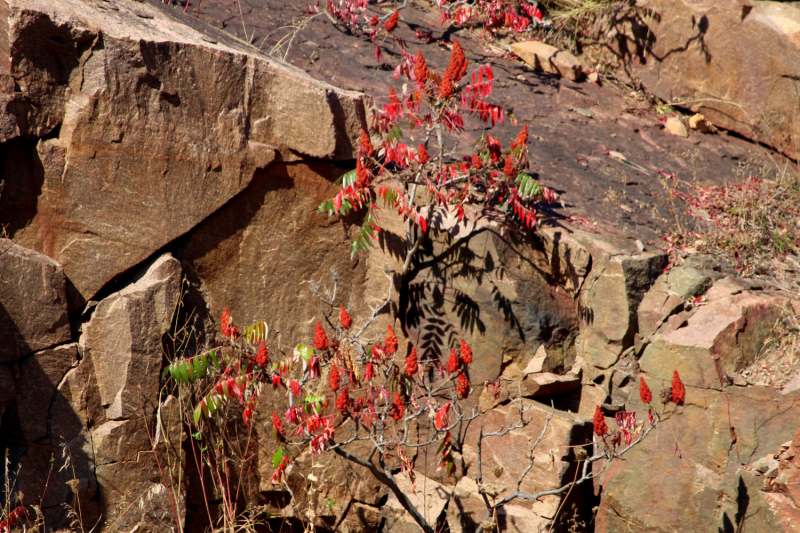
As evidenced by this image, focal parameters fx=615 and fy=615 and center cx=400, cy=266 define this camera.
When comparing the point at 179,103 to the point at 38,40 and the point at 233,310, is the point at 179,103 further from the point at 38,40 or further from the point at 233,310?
the point at 233,310

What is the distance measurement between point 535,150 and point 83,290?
14.5ft

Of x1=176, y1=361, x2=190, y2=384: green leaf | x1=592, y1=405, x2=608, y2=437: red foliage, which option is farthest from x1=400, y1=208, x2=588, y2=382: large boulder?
x1=176, y1=361, x2=190, y2=384: green leaf

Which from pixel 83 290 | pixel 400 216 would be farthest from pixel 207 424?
pixel 400 216

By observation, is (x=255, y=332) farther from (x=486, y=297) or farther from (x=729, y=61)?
(x=729, y=61)

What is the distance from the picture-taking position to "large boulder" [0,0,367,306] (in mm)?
3936

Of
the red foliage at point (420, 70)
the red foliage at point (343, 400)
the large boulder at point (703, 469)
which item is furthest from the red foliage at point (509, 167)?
the red foliage at point (343, 400)

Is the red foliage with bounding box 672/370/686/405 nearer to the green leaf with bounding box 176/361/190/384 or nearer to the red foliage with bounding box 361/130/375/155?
the red foliage with bounding box 361/130/375/155

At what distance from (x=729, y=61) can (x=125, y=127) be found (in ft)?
21.9

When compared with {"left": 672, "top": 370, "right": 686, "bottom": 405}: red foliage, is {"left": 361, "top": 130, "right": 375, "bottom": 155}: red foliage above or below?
above

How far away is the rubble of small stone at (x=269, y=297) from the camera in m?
4.03

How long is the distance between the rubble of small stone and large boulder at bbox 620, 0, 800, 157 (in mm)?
2688

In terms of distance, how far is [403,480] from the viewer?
5.14m

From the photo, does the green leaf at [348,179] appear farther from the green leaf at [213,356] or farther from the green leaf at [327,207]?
the green leaf at [213,356]

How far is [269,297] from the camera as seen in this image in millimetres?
4812
